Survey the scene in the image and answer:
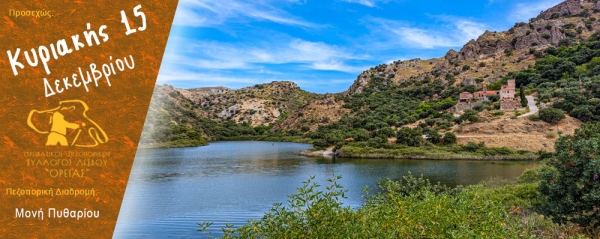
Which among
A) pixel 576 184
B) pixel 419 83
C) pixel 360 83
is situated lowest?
pixel 576 184

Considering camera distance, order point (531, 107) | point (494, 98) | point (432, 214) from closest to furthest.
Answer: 1. point (432, 214)
2. point (531, 107)
3. point (494, 98)

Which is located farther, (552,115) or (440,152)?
(552,115)

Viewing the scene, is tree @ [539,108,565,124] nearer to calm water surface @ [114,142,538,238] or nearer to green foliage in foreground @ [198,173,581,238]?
calm water surface @ [114,142,538,238]

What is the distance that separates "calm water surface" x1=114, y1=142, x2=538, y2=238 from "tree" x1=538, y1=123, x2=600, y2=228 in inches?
228

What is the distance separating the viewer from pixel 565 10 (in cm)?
9212

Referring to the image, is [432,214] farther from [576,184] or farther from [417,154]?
[417,154]

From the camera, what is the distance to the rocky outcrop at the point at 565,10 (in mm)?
90562

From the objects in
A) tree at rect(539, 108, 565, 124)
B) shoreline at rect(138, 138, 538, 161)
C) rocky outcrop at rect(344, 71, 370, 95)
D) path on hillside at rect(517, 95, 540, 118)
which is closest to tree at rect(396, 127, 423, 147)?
shoreline at rect(138, 138, 538, 161)

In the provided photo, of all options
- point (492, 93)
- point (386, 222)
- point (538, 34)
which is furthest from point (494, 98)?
point (386, 222)

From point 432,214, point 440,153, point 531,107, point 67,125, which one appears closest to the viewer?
point 67,125

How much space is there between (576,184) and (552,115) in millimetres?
37213

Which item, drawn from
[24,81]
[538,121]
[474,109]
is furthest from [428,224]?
[474,109]

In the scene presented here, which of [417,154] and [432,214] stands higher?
[432,214]

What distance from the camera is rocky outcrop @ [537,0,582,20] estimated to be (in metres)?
90.6
